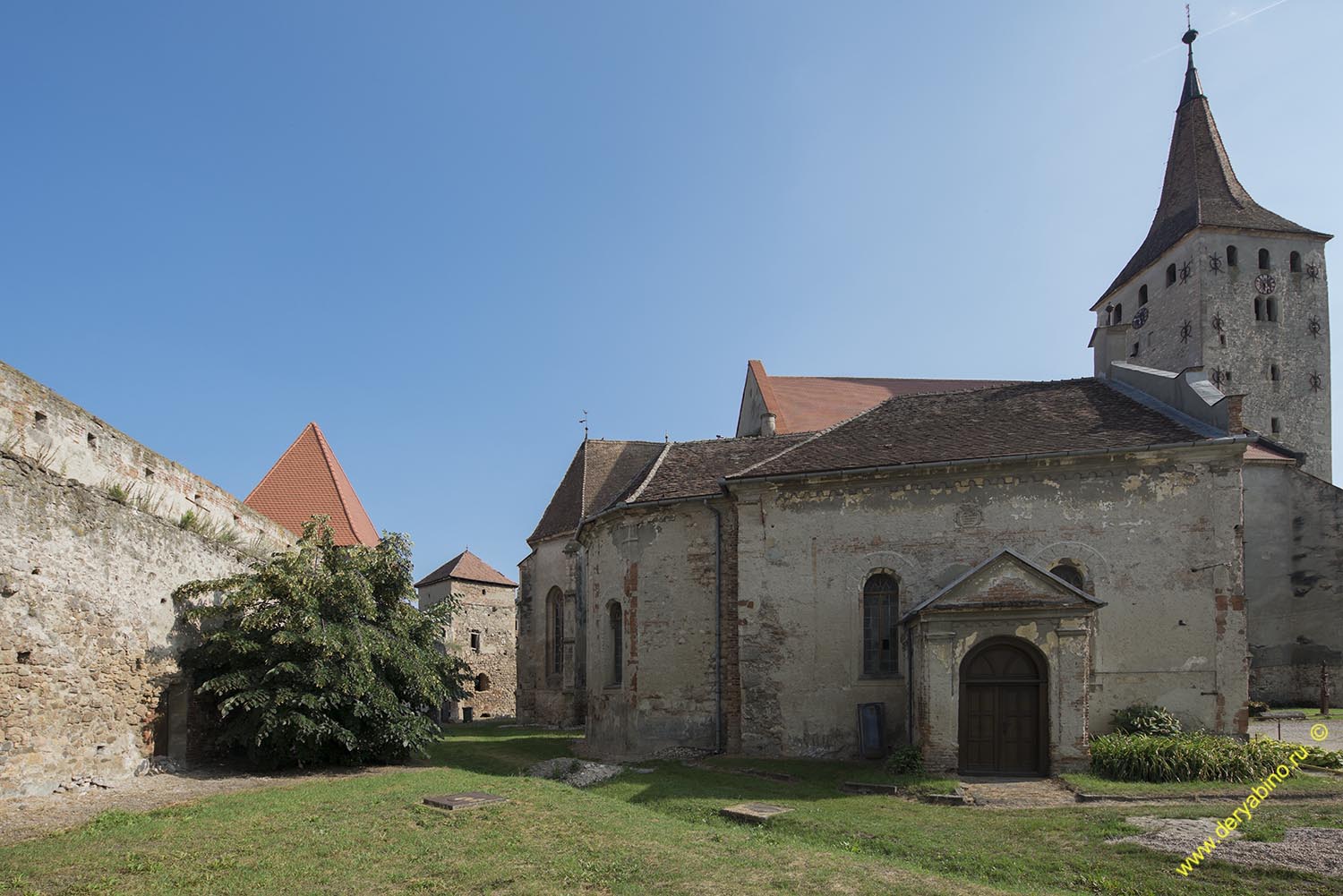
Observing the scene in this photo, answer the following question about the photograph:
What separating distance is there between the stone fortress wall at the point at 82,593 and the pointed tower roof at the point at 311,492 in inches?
349

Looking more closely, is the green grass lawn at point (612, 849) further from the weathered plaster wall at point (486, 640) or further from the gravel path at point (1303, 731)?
the weathered plaster wall at point (486, 640)

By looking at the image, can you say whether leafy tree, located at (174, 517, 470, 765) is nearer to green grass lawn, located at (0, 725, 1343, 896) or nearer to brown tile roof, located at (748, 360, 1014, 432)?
green grass lawn, located at (0, 725, 1343, 896)

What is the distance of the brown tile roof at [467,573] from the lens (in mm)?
41562

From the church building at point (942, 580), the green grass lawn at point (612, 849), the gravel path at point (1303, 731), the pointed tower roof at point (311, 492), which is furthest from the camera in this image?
the pointed tower roof at point (311, 492)

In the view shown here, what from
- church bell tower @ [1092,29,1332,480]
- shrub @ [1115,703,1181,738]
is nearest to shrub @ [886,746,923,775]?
shrub @ [1115,703,1181,738]

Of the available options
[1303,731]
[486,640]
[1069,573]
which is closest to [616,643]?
[1069,573]

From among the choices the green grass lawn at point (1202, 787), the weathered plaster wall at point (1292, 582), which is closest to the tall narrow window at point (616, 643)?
the green grass lawn at point (1202, 787)

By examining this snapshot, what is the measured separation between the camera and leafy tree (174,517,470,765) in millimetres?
16234

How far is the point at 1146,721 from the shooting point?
15.8 meters

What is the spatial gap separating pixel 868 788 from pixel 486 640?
29.7m

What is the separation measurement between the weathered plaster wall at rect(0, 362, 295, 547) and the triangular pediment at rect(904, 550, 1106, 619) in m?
14.4

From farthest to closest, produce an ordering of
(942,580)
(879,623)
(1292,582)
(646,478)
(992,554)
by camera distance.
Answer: (1292,582) → (646,478) → (879,623) → (942,580) → (992,554)

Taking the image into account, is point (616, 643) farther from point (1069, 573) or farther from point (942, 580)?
point (1069, 573)

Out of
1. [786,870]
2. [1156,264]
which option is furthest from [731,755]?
[1156,264]
